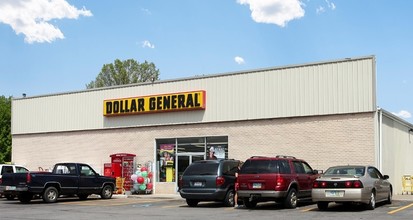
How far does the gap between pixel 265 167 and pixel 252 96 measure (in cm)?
862

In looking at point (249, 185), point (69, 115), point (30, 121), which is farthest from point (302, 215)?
point (30, 121)

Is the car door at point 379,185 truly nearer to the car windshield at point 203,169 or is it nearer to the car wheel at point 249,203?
the car wheel at point 249,203

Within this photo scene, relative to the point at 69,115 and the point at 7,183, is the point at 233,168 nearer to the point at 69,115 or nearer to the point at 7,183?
the point at 7,183

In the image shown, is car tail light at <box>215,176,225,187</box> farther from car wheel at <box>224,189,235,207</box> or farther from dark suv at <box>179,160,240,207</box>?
car wheel at <box>224,189,235,207</box>

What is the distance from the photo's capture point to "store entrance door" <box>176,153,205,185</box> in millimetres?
27422

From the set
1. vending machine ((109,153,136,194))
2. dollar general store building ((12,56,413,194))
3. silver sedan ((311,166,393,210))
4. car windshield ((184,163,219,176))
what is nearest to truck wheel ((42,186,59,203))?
vending machine ((109,153,136,194))

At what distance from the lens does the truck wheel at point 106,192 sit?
24953 millimetres

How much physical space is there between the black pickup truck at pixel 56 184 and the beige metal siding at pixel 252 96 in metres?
5.79

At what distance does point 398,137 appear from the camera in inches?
1030

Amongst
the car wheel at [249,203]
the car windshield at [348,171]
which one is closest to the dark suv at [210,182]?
the car wheel at [249,203]

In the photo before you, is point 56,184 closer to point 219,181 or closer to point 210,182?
point 210,182

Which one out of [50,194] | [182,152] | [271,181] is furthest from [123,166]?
[271,181]

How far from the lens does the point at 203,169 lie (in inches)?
755

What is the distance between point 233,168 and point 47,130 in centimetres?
1815
